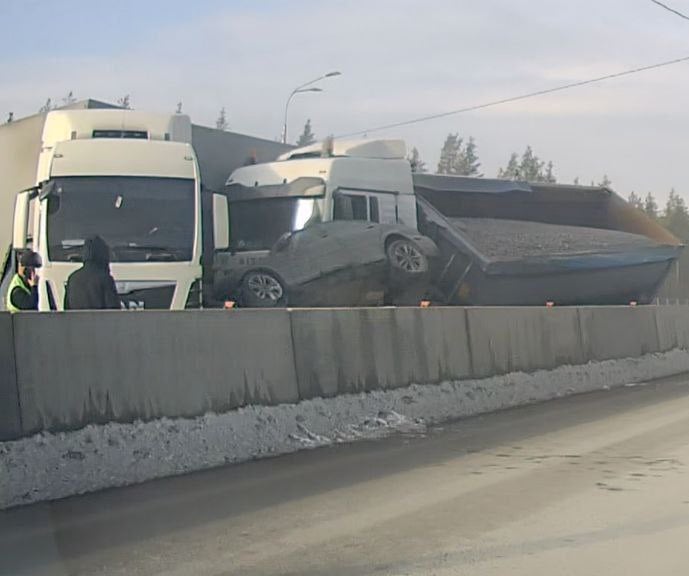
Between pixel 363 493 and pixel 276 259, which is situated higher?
pixel 276 259

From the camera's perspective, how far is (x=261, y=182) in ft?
61.6

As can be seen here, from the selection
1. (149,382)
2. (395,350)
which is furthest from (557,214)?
(149,382)

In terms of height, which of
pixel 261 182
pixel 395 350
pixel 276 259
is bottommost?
pixel 395 350

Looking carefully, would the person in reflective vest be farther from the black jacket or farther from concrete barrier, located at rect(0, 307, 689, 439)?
concrete barrier, located at rect(0, 307, 689, 439)

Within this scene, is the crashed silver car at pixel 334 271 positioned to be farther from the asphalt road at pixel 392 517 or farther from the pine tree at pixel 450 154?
the pine tree at pixel 450 154

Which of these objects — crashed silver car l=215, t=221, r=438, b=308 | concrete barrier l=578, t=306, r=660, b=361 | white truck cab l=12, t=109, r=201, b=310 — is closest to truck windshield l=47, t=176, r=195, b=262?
white truck cab l=12, t=109, r=201, b=310

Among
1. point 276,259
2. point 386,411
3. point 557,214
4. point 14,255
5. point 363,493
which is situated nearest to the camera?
point 363,493

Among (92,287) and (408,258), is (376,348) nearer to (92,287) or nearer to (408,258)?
(92,287)

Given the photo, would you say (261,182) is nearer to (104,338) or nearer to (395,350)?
(395,350)

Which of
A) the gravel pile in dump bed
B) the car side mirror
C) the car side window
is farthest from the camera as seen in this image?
the gravel pile in dump bed

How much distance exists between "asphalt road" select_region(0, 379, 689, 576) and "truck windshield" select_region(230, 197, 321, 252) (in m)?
8.13

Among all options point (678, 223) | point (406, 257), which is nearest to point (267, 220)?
point (406, 257)

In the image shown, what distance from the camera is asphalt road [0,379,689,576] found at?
605cm

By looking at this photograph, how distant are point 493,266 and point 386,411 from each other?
8048 mm
